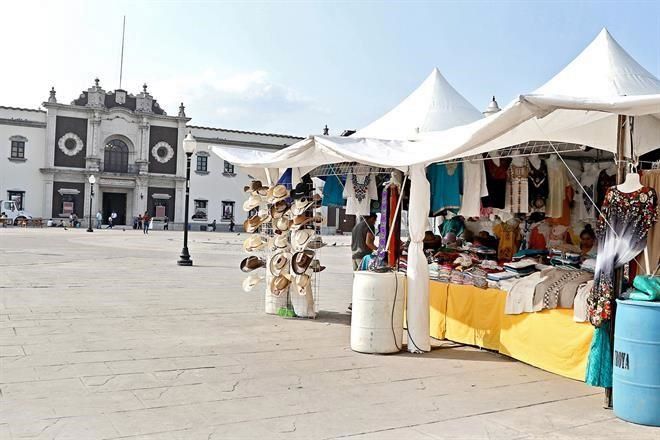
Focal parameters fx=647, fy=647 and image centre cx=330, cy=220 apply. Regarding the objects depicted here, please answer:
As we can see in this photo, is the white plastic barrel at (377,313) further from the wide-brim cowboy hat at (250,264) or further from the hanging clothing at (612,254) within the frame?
the wide-brim cowboy hat at (250,264)

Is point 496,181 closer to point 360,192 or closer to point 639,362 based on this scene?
point 360,192

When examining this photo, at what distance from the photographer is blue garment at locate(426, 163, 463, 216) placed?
8789 mm

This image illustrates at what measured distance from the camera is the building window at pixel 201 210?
57422mm

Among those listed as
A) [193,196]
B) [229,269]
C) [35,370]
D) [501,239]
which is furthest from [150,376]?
[193,196]

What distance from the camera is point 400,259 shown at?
859 cm

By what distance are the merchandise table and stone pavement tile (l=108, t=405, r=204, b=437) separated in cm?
350

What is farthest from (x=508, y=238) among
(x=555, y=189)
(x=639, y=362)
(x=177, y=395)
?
(x=177, y=395)

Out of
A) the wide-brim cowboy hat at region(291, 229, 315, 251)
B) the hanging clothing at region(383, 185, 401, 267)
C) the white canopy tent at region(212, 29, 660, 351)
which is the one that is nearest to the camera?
the white canopy tent at region(212, 29, 660, 351)

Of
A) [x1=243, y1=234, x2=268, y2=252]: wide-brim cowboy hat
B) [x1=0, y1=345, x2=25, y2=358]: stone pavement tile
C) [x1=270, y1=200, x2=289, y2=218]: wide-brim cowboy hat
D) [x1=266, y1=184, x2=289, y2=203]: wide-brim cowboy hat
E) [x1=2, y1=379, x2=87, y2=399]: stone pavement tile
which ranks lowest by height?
[x1=2, y1=379, x2=87, y2=399]: stone pavement tile

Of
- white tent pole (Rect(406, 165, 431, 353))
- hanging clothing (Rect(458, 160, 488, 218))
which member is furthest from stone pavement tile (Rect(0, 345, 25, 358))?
hanging clothing (Rect(458, 160, 488, 218))

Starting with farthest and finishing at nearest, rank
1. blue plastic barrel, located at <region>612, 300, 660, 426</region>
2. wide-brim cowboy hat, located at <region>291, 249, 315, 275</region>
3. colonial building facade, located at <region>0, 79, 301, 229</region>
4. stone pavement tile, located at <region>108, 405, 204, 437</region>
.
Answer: colonial building facade, located at <region>0, 79, 301, 229</region>
wide-brim cowboy hat, located at <region>291, 249, 315, 275</region>
blue plastic barrel, located at <region>612, 300, 660, 426</region>
stone pavement tile, located at <region>108, 405, 204, 437</region>

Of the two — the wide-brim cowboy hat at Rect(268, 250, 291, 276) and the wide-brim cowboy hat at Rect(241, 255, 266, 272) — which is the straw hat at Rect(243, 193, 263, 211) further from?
the wide-brim cowboy hat at Rect(268, 250, 291, 276)

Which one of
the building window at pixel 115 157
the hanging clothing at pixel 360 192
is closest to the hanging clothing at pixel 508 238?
the hanging clothing at pixel 360 192

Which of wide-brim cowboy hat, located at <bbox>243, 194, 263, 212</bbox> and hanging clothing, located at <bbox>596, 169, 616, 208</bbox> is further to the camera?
wide-brim cowboy hat, located at <bbox>243, 194, 263, 212</bbox>
